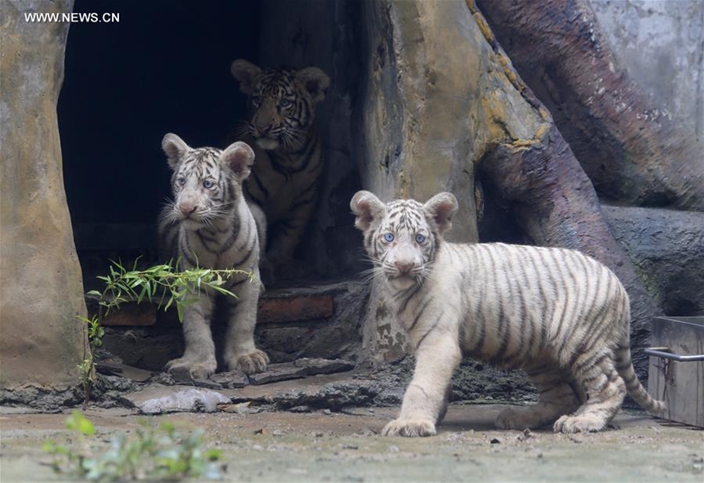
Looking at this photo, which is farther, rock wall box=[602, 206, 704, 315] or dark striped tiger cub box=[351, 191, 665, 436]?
rock wall box=[602, 206, 704, 315]

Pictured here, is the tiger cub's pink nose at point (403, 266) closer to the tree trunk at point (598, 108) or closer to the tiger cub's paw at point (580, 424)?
the tiger cub's paw at point (580, 424)

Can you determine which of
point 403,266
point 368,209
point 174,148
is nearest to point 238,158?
point 174,148

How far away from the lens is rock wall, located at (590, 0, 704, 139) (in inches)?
283

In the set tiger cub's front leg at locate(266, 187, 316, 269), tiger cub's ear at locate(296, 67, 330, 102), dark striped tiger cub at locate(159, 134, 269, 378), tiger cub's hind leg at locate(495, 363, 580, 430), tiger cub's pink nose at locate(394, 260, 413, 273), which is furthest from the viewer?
tiger cub's front leg at locate(266, 187, 316, 269)

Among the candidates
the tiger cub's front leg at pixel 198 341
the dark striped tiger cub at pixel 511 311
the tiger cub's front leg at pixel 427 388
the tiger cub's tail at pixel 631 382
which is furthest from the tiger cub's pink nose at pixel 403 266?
the tiger cub's front leg at pixel 198 341

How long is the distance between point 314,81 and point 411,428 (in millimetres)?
3226

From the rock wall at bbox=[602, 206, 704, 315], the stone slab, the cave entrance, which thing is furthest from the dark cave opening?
the rock wall at bbox=[602, 206, 704, 315]

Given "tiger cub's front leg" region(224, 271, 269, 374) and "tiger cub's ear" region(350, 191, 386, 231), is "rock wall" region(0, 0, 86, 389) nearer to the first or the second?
"tiger cub's front leg" region(224, 271, 269, 374)

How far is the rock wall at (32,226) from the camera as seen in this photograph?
495 cm

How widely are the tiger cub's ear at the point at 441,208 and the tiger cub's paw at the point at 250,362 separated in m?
1.49

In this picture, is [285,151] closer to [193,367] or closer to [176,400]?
[193,367]

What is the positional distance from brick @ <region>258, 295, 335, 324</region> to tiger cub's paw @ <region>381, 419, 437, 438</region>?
6.87 feet

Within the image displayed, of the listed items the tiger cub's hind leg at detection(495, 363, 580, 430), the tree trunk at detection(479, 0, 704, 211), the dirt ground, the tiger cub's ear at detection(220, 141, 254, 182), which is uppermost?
the tree trunk at detection(479, 0, 704, 211)

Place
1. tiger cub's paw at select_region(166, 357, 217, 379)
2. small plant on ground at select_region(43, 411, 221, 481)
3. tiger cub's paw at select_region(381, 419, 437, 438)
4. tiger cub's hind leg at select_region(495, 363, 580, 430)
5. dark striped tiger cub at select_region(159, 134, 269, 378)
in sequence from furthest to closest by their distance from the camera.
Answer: dark striped tiger cub at select_region(159, 134, 269, 378) → tiger cub's paw at select_region(166, 357, 217, 379) → tiger cub's hind leg at select_region(495, 363, 580, 430) → tiger cub's paw at select_region(381, 419, 437, 438) → small plant on ground at select_region(43, 411, 221, 481)
